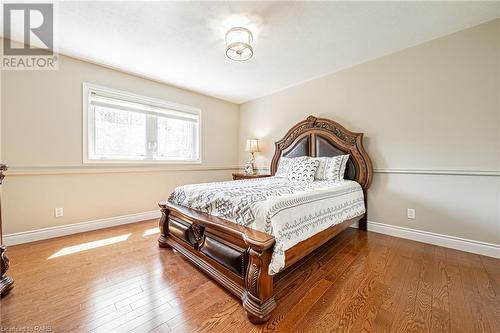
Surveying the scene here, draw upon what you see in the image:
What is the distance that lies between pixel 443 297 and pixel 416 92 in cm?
223

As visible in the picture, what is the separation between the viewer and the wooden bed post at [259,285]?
4.10 feet

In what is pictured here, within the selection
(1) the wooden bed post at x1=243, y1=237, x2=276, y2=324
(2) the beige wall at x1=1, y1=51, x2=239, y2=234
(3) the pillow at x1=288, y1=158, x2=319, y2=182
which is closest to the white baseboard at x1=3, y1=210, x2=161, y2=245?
(2) the beige wall at x1=1, y1=51, x2=239, y2=234

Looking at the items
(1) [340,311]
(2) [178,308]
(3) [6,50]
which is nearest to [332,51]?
(1) [340,311]

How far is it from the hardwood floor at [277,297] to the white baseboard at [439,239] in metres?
0.12

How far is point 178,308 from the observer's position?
135 centimetres

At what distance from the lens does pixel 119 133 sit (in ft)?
10.3

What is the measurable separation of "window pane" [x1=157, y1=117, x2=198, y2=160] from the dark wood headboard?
166cm

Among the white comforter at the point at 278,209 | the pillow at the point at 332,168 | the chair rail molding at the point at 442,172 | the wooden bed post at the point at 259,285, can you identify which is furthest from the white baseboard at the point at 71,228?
the chair rail molding at the point at 442,172

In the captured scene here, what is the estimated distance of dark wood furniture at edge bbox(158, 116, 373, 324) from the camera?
1.29 metres

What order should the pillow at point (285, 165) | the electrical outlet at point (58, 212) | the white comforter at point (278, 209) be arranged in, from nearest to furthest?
A: the white comforter at point (278, 209)
the electrical outlet at point (58, 212)
the pillow at point (285, 165)

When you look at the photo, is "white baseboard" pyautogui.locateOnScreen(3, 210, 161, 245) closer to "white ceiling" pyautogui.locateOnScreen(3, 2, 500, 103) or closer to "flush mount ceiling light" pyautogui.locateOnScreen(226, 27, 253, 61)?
"white ceiling" pyautogui.locateOnScreen(3, 2, 500, 103)

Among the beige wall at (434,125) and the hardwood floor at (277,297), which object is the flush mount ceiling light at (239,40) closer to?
the beige wall at (434,125)

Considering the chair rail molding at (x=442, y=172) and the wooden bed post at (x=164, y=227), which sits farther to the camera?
the wooden bed post at (x=164, y=227)

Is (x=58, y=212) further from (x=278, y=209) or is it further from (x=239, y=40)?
(x=239, y=40)
